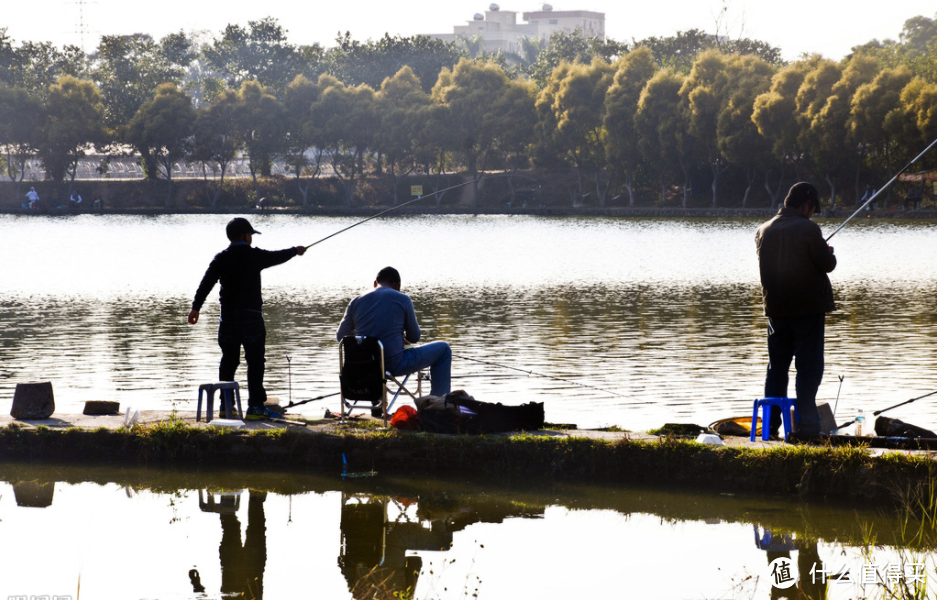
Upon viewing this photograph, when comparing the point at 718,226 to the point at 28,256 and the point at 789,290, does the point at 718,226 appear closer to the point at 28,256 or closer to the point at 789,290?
the point at 28,256

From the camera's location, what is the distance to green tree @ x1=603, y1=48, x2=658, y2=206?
2495 inches

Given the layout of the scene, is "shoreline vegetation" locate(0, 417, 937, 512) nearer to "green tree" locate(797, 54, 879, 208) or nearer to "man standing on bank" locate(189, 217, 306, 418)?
"man standing on bank" locate(189, 217, 306, 418)

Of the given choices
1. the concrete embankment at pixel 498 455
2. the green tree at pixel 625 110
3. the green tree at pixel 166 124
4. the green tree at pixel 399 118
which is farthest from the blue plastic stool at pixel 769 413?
the green tree at pixel 166 124

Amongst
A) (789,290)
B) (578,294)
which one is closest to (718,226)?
(578,294)

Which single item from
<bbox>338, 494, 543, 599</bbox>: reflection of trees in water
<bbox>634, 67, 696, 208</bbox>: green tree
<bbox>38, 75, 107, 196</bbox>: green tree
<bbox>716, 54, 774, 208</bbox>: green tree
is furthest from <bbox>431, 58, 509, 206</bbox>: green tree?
<bbox>338, 494, 543, 599</bbox>: reflection of trees in water

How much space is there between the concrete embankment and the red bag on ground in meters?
0.11

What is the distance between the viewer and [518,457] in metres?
7.04

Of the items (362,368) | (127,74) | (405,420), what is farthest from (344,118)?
(405,420)

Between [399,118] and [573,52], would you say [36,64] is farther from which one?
[573,52]

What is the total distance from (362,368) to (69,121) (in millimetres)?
74514

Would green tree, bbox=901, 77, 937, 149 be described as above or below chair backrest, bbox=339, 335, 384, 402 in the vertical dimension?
above

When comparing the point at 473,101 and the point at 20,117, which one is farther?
the point at 20,117

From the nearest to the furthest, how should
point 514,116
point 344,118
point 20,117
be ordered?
→ point 514,116
point 344,118
point 20,117

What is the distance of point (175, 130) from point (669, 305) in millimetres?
61323
